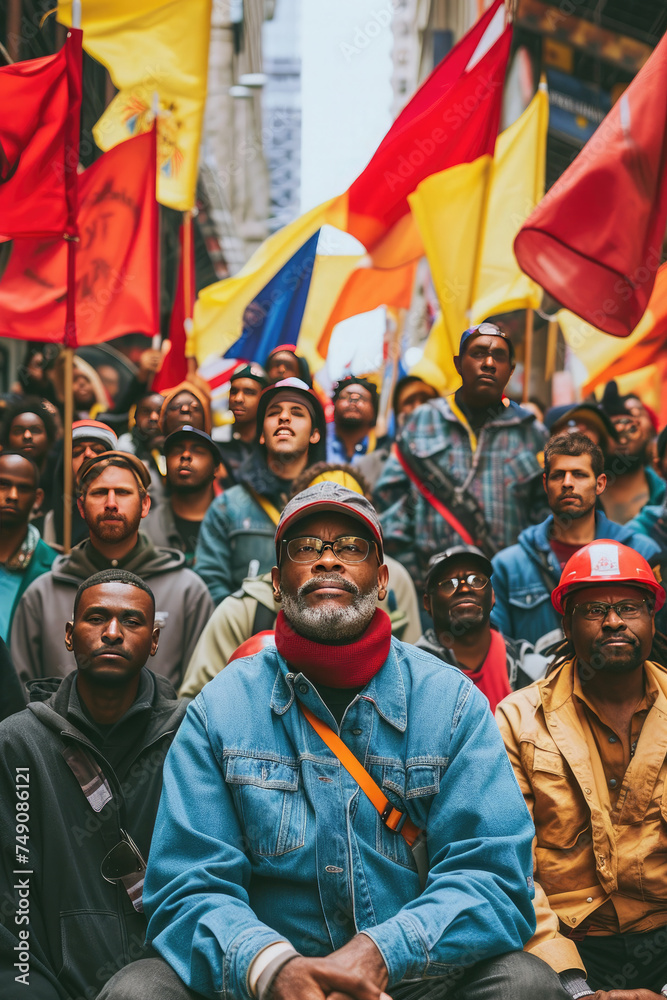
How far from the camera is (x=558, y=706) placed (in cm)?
431

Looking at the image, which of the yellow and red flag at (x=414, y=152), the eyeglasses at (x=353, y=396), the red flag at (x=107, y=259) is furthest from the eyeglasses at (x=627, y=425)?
the red flag at (x=107, y=259)

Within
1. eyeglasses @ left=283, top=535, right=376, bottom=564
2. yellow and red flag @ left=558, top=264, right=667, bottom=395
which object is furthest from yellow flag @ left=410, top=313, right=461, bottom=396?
eyeglasses @ left=283, top=535, right=376, bottom=564

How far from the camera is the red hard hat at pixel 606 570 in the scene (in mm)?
4328

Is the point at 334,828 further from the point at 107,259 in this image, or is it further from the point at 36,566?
the point at 107,259

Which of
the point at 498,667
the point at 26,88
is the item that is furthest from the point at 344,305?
the point at 498,667

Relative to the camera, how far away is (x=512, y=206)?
9.16m

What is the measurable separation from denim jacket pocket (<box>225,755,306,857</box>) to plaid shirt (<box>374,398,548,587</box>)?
337 cm

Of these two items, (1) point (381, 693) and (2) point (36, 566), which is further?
(2) point (36, 566)

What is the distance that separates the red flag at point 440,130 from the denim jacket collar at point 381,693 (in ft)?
16.8

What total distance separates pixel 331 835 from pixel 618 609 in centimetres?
163

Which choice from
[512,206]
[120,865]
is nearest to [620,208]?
[512,206]

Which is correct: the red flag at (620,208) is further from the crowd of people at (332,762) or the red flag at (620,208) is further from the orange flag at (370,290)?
the orange flag at (370,290)

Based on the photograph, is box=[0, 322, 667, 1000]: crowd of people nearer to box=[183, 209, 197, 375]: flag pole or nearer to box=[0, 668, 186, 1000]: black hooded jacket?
box=[0, 668, 186, 1000]: black hooded jacket

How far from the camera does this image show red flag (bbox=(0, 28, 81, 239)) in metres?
6.91
